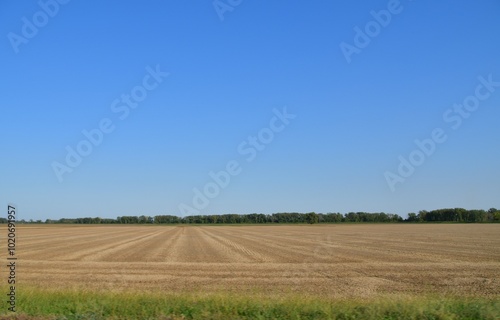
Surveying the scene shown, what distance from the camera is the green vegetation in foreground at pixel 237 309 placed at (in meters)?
11.2

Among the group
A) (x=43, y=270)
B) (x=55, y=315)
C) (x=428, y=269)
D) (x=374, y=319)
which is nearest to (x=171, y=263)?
(x=43, y=270)

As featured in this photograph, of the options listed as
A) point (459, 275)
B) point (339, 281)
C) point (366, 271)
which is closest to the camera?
point (339, 281)

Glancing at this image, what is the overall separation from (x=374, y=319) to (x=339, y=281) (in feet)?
40.6

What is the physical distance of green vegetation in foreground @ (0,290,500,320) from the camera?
1124 centimetres

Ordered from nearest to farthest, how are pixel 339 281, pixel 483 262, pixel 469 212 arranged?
pixel 339 281 < pixel 483 262 < pixel 469 212

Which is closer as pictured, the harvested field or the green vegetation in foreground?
the green vegetation in foreground

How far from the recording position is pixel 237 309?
39.3 ft

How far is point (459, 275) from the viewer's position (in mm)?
25266

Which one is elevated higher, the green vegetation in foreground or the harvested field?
the green vegetation in foreground

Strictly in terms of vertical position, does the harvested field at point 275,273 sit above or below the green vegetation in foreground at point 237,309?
below

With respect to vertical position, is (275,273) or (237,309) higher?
(237,309)

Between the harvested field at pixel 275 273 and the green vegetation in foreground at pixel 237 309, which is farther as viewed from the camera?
the harvested field at pixel 275 273

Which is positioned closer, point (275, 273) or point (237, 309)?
point (237, 309)

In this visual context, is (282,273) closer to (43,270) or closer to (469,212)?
(43,270)
